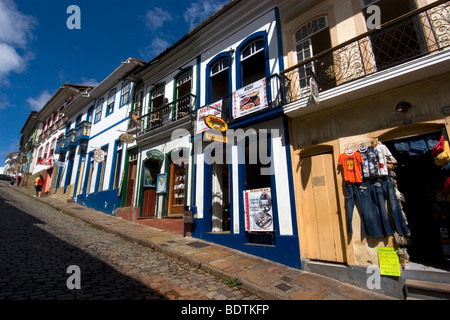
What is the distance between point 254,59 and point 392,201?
6523 millimetres

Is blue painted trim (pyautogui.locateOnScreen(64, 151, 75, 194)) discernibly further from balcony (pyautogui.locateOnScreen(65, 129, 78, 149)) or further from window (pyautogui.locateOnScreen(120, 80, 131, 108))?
window (pyautogui.locateOnScreen(120, 80, 131, 108))

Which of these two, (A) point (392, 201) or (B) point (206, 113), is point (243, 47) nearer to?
(B) point (206, 113)

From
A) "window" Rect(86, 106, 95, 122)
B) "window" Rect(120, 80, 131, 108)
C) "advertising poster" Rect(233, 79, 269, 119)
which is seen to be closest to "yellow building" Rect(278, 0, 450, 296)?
"advertising poster" Rect(233, 79, 269, 119)

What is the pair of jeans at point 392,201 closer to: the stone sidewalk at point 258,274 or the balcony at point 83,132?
the stone sidewalk at point 258,274

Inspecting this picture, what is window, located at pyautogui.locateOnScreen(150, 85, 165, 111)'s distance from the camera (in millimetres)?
11917

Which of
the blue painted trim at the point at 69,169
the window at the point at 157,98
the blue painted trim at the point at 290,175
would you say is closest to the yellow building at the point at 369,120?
the blue painted trim at the point at 290,175

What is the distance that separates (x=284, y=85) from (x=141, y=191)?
8.09 metres

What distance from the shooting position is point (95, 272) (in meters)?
4.60

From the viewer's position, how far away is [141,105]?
1272 cm

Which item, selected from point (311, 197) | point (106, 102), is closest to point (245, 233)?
point (311, 197)

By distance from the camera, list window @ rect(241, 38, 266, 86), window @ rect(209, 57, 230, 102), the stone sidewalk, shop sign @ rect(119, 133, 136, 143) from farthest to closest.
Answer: shop sign @ rect(119, 133, 136, 143) → window @ rect(209, 57, 230, 102) → window @ rect(241, 38, 266, 86) → the stone sidewalk

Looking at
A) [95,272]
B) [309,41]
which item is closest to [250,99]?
[309,41]

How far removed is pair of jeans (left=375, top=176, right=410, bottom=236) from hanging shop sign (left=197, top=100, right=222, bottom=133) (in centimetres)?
537
